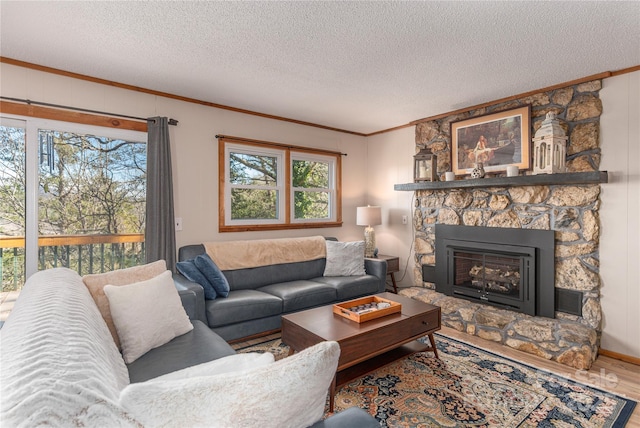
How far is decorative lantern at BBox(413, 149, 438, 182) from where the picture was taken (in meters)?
4.17

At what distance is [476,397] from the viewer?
224 cm

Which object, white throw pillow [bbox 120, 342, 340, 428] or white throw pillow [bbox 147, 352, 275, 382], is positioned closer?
white throw pillow [bbox 120, 342, 340, 428]

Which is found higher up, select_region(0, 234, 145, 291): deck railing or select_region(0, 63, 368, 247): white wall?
select_region(0, 63, 368, 247): white wall

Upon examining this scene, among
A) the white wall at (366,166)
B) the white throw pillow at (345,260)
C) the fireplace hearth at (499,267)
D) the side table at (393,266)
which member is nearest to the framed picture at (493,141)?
the white wall at (366,166)

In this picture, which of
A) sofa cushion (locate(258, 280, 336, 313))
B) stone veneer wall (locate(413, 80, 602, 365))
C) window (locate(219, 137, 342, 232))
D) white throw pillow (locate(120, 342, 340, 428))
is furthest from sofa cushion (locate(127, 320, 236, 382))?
stone veneer wall (locate(413, 80, 602, 365))

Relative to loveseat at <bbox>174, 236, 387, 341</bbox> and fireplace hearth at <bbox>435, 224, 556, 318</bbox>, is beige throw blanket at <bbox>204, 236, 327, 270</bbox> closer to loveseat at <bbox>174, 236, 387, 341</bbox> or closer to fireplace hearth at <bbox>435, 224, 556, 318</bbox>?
loveseat at <bbox>174, 236, 387, 341</bbox>

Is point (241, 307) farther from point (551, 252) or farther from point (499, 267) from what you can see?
point (551, 252)

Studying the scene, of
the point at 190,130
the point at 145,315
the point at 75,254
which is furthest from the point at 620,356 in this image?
the point at 75,254

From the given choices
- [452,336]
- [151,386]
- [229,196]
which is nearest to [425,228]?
[452,336]

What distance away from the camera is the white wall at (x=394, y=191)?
15.4 ft

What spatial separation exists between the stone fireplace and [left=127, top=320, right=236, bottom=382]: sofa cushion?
2.62 m

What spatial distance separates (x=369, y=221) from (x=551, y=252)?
87.1 inches

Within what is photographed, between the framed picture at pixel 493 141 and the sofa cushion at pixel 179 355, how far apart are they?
132 inches

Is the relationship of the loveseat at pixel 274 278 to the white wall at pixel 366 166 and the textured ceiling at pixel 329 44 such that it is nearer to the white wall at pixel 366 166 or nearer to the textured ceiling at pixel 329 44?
the white wall at pixel 366 166
